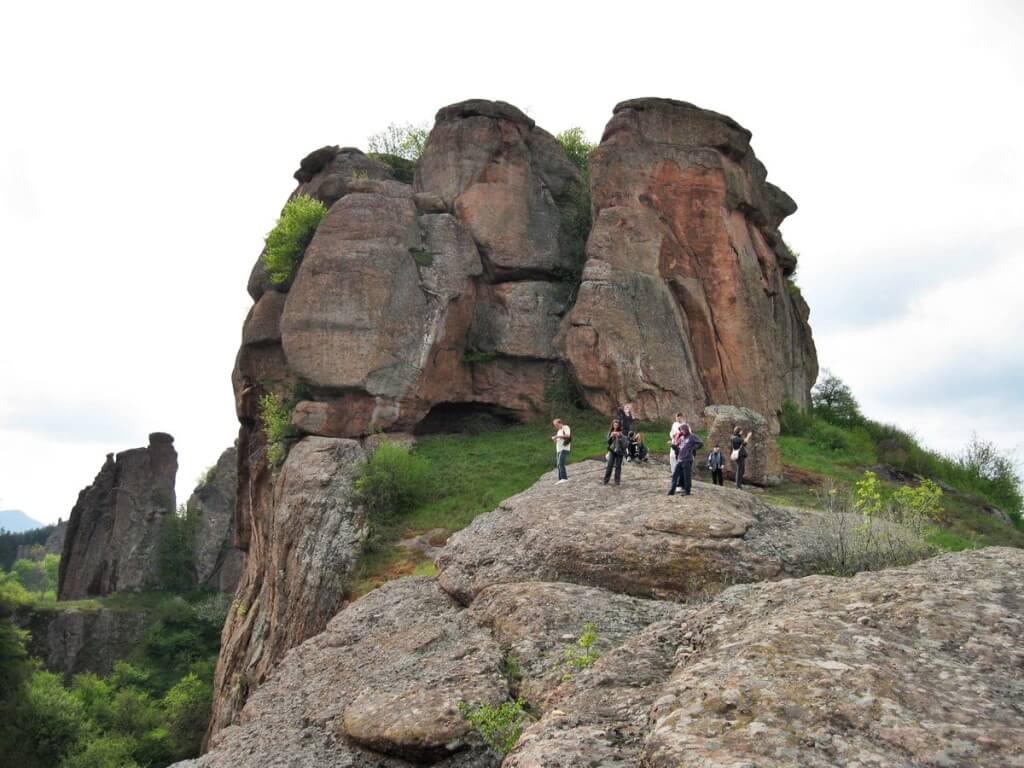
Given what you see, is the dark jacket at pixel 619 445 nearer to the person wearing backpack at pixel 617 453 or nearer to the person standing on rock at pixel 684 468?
the person wearing backpack at pixel 617 453

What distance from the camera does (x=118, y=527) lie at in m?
72.5

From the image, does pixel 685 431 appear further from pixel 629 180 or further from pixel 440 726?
pixel 629 180

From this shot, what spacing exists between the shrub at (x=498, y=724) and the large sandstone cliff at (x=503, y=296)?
2015 cm

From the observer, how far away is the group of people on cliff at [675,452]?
18.9 meters

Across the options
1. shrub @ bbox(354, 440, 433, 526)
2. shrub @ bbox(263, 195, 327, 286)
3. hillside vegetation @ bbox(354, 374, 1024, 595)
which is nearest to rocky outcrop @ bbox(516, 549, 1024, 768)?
hillside vegetation @ bbox(354, 374, 1024, 595)

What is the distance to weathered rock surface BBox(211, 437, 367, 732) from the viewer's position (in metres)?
24.6

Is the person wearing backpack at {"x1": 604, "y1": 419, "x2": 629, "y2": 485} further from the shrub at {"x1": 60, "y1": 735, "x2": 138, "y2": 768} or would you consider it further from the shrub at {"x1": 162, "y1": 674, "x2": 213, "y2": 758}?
the shrub at {"x1": 162, "y1": 674, "x2": 213, "y2": 758}

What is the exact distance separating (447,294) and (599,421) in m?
8.76

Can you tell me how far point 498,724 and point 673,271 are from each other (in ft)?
99.1

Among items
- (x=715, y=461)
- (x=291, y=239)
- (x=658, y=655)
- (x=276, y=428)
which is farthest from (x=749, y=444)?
(x=291, y=239)

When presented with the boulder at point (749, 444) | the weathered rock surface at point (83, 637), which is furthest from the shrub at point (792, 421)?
the weathered rock surface at point (83, 637)

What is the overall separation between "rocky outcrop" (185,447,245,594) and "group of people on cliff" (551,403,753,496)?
2098 inches

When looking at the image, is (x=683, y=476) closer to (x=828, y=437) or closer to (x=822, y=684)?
(x=822, y=684)

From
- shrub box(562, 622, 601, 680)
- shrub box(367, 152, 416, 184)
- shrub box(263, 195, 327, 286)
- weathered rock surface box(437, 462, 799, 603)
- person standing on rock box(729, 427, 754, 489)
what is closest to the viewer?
shrub box(562, 622, 601, 680)
